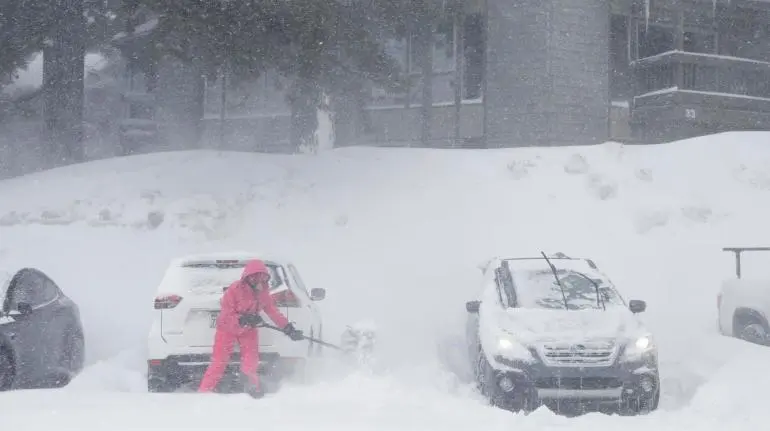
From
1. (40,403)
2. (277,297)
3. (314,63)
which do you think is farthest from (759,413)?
(314,63)

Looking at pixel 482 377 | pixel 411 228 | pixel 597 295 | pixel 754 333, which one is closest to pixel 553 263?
pixel 597 295

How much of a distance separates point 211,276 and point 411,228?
24.0 feet

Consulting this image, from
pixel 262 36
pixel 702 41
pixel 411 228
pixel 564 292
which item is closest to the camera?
pixel 564 292

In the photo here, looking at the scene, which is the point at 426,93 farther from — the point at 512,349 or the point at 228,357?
the point at 228,357

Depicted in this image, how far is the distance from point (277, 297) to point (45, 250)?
759cm

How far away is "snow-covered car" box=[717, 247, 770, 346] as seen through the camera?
1046 cm

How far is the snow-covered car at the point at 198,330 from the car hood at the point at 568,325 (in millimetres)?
2011

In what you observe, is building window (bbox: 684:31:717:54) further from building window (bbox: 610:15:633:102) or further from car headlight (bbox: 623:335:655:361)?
car headlight (bbox: 623:335:655:361)

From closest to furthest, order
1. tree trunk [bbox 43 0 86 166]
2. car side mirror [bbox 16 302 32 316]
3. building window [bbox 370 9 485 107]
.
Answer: car side mirror [bbox 16 302 32 316], tree trunk [bbox 43 0 86 166], building window [bbox 370 9 485 107]

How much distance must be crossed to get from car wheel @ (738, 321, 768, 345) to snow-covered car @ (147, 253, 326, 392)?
16.2 ft

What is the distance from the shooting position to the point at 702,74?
2358cm

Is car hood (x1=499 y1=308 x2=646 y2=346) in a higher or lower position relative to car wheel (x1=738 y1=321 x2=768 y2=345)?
higher

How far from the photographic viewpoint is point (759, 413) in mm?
Result: 7406

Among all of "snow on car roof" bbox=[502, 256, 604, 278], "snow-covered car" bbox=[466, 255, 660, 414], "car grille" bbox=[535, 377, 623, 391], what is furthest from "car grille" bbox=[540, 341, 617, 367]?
"snow on car roof" bbox=[502, 256, 604, 278]
